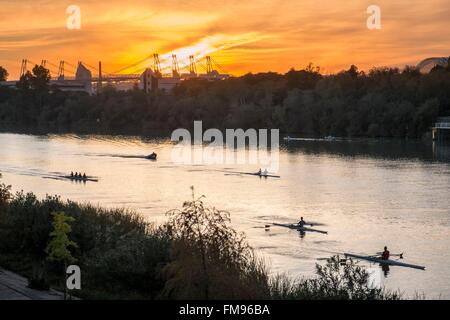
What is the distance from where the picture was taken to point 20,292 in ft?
55.7

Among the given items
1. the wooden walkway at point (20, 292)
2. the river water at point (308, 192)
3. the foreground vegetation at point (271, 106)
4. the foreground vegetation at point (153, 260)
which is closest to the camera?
the foreground vegetation at point (153, 260)

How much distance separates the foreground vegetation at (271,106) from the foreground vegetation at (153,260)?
7493 centimetres

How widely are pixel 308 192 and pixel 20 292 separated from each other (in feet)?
102

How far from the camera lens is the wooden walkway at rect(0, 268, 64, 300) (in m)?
16.5

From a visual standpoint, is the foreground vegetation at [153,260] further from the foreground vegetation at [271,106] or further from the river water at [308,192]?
the foreground vegetation at [271,106]

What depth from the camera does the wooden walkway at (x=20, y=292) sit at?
649 inches

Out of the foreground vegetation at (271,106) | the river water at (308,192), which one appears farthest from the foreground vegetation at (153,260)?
the foreground vegetation at (271,106)

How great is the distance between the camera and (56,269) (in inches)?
818

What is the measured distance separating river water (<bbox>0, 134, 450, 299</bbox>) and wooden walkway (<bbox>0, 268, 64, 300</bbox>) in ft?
31.2

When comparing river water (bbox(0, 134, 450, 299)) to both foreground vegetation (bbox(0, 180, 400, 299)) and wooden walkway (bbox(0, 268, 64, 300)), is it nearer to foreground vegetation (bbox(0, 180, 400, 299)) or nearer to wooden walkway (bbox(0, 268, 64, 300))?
foreground vegetation (bbox(0, 180, 400, 299))

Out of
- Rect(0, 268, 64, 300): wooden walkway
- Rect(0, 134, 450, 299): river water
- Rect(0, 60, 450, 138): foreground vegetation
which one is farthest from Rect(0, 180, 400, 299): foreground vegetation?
Rect(0, 60, 450, 138): foreground vegetation
